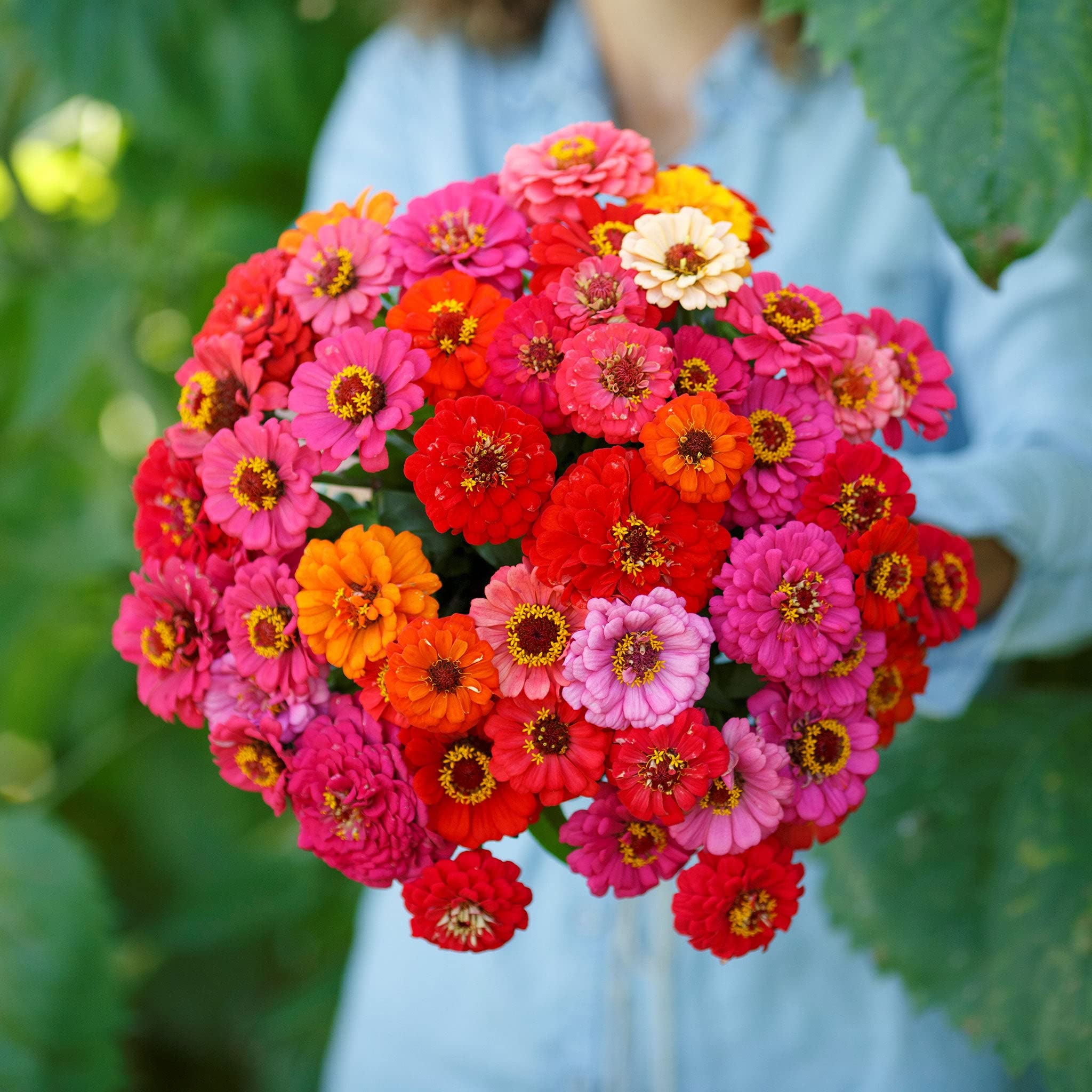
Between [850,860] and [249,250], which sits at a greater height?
[249,250]

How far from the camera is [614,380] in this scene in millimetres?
261

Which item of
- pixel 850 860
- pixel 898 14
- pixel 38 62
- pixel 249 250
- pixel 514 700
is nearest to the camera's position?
pixel 514 700

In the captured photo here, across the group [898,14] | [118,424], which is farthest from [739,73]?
[118,424]

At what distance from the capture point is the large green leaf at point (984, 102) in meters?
0.34

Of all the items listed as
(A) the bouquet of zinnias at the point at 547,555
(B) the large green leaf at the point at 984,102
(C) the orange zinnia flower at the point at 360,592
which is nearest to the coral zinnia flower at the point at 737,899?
(A) the bouquet of zinnias at the point at 547,555

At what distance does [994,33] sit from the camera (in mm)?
359

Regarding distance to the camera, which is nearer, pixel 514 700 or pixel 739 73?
pixel 514 700

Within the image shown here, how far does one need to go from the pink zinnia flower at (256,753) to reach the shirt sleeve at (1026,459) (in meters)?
0.27

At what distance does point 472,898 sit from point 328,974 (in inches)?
30.9

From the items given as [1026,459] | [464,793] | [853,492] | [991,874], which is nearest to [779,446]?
[853,492]

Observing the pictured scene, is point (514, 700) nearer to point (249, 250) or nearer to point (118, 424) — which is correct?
point (249, 250)

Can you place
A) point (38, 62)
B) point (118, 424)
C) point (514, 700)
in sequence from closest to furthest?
point (514, 700) → point (38, 62) → point (118, 424)

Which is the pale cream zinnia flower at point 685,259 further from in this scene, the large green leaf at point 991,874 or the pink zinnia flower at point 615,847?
the large green leaf at point 991,874

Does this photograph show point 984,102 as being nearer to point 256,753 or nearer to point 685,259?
point 685,259
